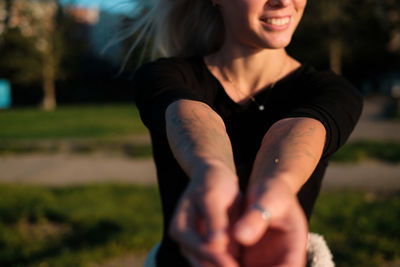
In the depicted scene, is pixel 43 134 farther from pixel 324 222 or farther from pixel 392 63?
pixel 392 63

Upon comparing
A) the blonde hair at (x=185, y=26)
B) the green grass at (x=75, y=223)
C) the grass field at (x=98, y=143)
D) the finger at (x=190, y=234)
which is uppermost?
the finger at (x=190, y=234)

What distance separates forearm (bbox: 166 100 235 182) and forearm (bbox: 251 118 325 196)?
0.28 feet

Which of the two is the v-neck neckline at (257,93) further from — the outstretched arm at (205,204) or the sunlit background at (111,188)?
the sunlit background at (111,188)

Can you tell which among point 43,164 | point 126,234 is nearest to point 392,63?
point 43,164

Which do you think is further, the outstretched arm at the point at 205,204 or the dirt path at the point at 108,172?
the dirt path at the point at 108,172

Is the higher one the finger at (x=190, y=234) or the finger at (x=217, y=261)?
the finger at (x=190, y=234)

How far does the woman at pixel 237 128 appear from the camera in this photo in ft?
2.42

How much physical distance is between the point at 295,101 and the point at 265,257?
928mm

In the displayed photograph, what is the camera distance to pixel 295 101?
63.1 inches

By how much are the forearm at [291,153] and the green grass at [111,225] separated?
2.09 meters

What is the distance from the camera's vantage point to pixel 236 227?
0.70m

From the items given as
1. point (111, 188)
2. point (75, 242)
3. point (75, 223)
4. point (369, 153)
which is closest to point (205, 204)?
point (75, 242)

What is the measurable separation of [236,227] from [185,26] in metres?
1.56

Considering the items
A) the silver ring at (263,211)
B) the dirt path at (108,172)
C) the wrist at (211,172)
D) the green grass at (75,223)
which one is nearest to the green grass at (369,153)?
the dirt path at (108,172)
